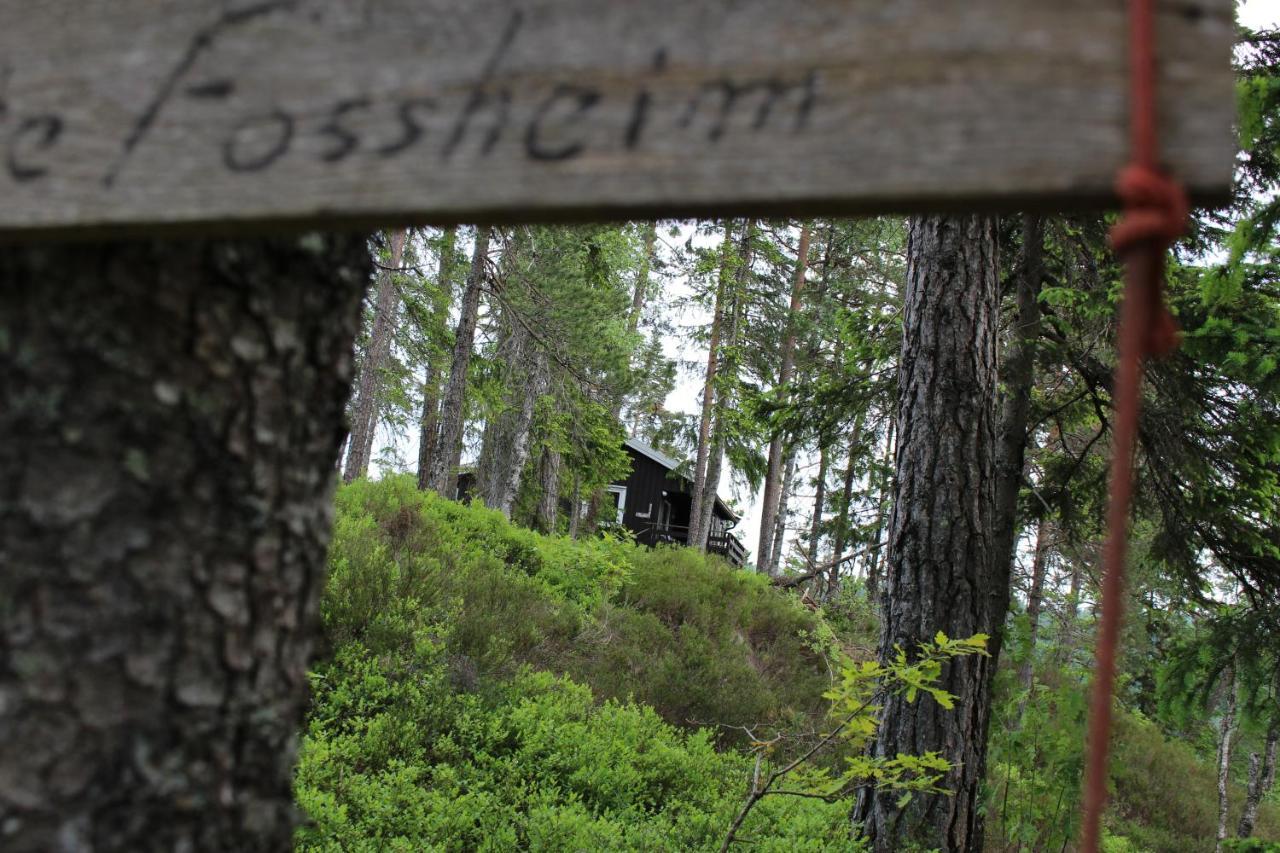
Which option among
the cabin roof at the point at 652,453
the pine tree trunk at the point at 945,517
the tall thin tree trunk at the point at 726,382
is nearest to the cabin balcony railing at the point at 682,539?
the cabin roof at the point at 652,453

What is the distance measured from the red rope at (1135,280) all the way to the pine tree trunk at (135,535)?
37.7 inches

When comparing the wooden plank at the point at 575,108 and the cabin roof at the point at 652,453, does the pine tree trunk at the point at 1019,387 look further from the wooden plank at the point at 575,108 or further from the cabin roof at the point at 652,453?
the cabin roof at the point at 652,453

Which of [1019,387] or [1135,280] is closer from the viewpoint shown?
[1135,280]

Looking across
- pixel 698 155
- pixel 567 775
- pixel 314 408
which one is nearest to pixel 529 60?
pixel 698 155

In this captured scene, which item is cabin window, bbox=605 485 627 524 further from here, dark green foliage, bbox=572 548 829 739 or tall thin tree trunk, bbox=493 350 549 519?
dark green foliage, bbox=572 548 829 739

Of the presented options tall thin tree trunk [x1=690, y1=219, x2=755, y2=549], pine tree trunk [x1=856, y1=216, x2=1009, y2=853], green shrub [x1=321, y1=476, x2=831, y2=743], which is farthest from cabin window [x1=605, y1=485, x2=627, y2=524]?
pine tree trunk [x1=856, y1=216, x2=1009, y2=853]

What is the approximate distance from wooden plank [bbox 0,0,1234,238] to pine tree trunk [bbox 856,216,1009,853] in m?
3.87

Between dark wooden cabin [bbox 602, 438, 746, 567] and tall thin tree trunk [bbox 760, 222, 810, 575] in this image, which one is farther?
dark wooden cabin [bbox 602, 438, 746, 567]

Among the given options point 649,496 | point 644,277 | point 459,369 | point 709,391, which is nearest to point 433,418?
point 459,369

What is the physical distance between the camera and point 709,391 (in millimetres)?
20719

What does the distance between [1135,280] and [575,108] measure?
1.90 feet

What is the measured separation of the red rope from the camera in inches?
28.3

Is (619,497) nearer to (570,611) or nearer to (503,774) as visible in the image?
(570,611)

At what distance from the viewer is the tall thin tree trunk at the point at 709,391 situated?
62.4ft
